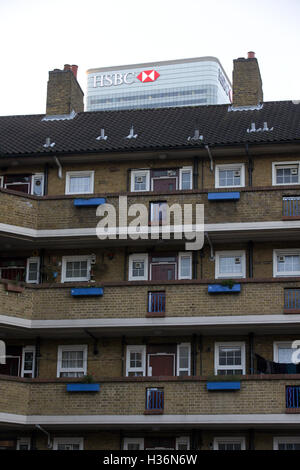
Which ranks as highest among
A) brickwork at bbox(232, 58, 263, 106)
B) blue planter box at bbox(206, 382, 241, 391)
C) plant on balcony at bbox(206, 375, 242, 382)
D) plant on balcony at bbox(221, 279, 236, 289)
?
brickwork at bbox(232, 58, 263, 106)

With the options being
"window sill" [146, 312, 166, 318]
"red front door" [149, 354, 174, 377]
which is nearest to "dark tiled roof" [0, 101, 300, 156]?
"window sill" [146, 312, 166, 318]

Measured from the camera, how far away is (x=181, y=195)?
32031 mm

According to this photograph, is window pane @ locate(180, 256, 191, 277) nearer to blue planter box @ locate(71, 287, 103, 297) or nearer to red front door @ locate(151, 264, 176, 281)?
red front door @ locate(151, 264, 176, 281)

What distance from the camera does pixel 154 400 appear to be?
29.6m

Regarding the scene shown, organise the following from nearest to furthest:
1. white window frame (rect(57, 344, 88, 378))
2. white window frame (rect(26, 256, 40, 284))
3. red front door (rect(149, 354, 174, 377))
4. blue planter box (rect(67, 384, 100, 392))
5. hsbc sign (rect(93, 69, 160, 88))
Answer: blue planter box (rect(67, 384, 100, 392))
red front door (rect(149, 354, 174, 377))
white window frame (rect(57, 344, 88, 378))
white window frame (rect(26, 256, 40, 284))
hsbc sign (rect(93, 69, 160, 88))

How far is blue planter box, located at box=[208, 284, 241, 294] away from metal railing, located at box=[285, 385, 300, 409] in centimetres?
360

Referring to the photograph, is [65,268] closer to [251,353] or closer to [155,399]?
[155,399]

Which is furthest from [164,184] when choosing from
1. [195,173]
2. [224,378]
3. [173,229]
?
[224,378]

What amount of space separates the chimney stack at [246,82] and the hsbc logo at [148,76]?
473 feet

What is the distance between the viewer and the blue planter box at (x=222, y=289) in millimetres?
30312

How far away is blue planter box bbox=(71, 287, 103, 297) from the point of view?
31.1 m

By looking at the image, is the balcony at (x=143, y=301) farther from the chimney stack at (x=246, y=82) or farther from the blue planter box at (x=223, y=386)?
the chimney stack at (x=246, y=82)

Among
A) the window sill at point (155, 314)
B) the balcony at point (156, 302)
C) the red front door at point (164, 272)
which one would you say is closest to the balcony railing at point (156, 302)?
the balcony at point (156, 302)

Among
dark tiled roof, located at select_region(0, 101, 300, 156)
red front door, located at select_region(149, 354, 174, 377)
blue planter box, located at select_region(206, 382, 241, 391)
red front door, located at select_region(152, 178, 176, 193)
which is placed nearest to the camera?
blue planter box, located at select_region(206, 382, 241, 391)
